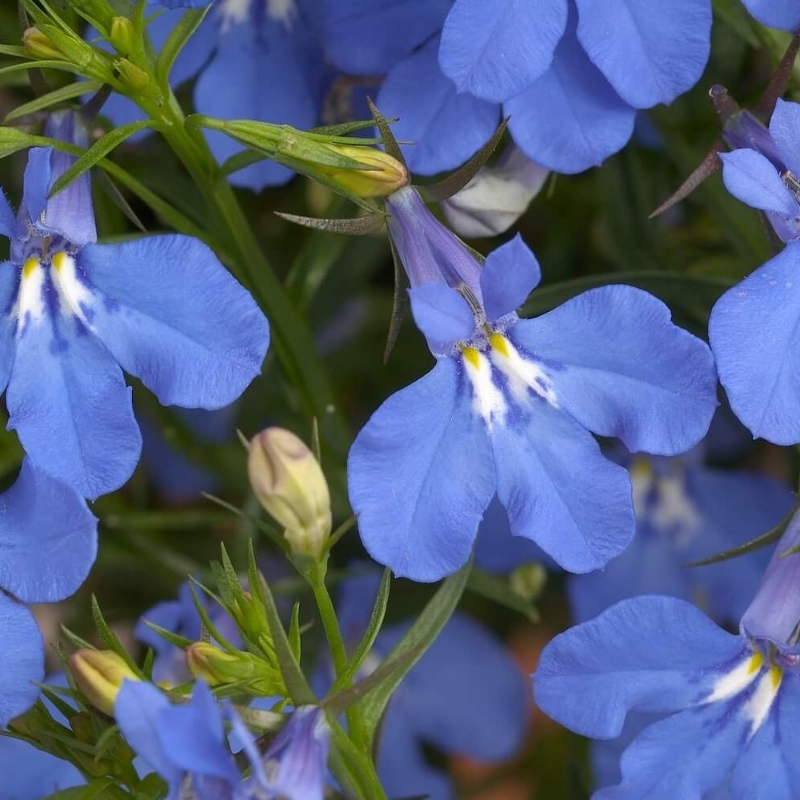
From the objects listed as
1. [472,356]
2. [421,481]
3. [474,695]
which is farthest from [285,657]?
[474,695]

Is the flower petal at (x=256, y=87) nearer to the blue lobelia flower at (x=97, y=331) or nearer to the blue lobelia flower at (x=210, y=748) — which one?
the blue lobelia flower at (x=97, y=331)

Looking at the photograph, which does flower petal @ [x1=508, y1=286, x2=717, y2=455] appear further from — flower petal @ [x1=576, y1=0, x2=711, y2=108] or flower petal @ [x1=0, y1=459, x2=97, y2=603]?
flower petal @ [x1=0, y1=459, x2=97, y2=603]

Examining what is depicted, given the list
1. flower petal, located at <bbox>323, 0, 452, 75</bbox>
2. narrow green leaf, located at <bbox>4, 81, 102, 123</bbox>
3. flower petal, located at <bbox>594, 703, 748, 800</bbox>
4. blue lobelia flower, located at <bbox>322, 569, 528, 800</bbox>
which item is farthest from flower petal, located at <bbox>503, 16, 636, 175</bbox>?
blue lobelia flower, located at <bbox>322, 569, 528, 800</bbox>

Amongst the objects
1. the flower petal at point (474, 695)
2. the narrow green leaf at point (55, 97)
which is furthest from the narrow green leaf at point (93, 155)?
the flower petal at point (474, 695)

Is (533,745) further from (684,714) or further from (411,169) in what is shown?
(411,169)

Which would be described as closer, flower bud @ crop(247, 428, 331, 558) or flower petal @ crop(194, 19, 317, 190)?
flower bud @ crop(247, 428, 331, 558)

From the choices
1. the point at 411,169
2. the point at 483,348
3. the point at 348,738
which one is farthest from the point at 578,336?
the point at 348,738
